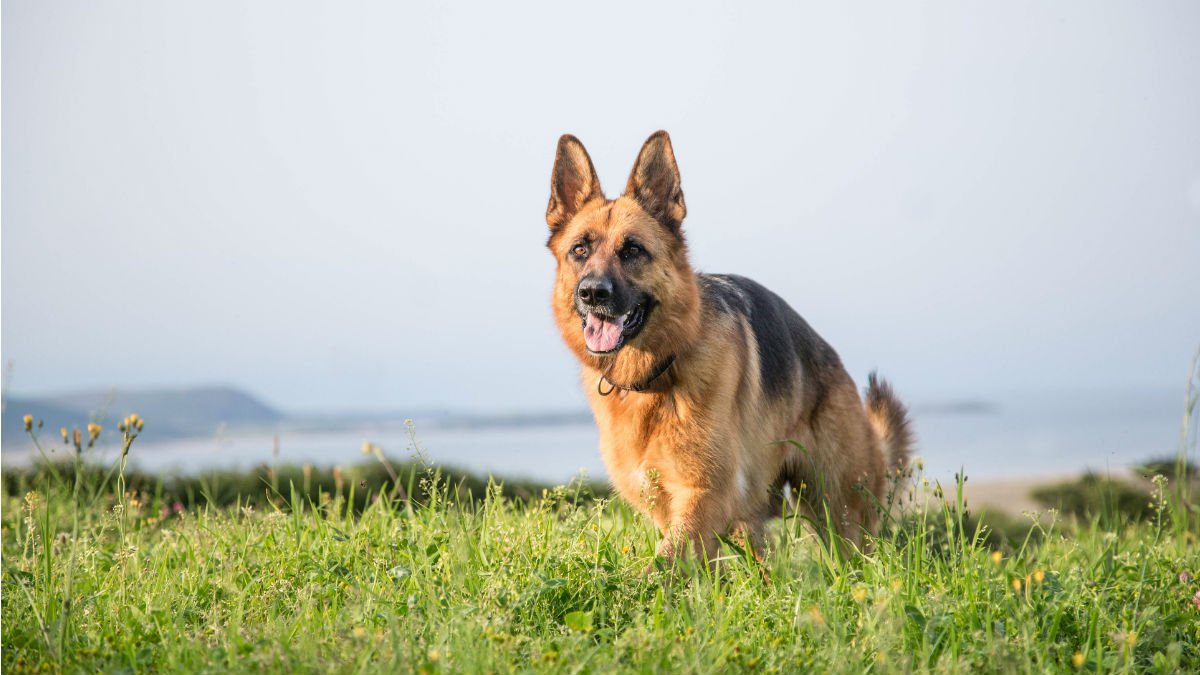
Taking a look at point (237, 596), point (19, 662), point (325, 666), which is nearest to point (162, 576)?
point (237, 596)

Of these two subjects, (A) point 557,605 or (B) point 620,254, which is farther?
(B) point 620,254

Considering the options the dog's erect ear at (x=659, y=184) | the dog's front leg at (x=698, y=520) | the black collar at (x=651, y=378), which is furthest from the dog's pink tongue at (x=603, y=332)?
the dog's front leg at (x=698, y=520)

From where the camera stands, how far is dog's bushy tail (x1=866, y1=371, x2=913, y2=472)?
685 cm

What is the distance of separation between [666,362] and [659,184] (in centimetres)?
107

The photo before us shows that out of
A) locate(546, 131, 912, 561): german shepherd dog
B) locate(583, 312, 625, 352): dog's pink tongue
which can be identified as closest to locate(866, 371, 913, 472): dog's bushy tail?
locate(546, 131, 912, 561): german shepherd dog

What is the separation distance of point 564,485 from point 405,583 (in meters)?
1.09

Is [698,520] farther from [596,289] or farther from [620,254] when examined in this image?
[620,254]

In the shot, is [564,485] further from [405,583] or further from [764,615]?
[764,615]

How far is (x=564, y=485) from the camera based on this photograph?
5273 millimetres

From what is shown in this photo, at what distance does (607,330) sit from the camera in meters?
5.05

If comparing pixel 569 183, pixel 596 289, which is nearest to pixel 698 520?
pixel 596 289

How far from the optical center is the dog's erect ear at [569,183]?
5.53 metres

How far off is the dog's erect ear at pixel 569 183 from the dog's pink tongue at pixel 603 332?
840 millimetres

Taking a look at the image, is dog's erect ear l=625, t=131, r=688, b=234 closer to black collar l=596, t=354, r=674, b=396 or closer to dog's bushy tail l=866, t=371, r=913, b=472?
black collar l=596, t=354, r=674, b=396
